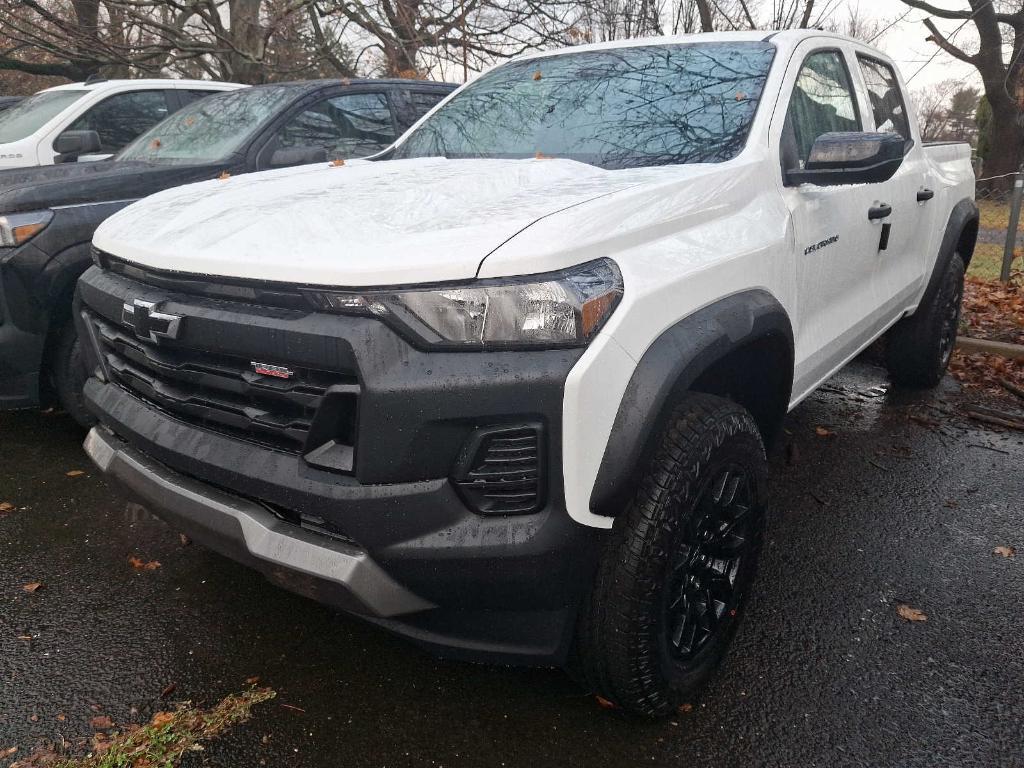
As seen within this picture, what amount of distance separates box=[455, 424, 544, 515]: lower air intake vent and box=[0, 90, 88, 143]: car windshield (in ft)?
20.0

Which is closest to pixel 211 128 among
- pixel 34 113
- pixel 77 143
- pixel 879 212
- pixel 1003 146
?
pixel 77 143

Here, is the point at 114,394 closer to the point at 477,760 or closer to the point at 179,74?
the point at 477,760

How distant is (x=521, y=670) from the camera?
239 cm

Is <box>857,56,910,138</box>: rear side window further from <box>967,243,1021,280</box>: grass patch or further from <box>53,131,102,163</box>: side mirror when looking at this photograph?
<box>53,131,102,163</box>: side mirror

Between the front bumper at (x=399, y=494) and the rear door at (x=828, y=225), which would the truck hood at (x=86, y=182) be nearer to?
the front bumper at (x=399, y=494)

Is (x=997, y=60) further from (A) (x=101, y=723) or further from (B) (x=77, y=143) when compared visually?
(A) (x=101, y=723)

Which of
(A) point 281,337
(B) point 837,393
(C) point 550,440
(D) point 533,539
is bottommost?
(B) point 837,393

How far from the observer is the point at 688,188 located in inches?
87.7

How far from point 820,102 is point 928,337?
77.2 inches

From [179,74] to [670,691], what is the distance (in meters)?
17.3

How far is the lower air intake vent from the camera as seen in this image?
1.66 meters

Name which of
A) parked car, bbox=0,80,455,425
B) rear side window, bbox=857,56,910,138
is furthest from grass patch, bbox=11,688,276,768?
rear side window, bbox=857,56,910,138

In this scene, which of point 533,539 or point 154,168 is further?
point 154,168

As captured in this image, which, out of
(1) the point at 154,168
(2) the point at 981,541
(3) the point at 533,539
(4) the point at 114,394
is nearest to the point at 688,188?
(3) the point at 533,539
